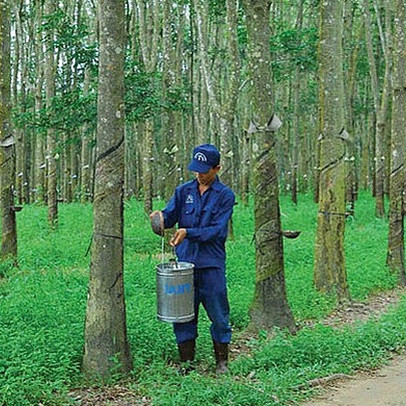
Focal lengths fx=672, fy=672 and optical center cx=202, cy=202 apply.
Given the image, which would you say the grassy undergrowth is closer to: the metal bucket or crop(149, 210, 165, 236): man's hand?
the metal bucket

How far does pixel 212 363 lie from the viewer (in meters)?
6.29

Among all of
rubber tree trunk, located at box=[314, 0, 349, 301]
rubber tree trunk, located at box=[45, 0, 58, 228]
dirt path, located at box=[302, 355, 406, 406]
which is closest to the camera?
dirt path, located at box=[302, 355, 406, 406]

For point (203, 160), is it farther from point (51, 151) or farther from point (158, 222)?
point (51, 151)

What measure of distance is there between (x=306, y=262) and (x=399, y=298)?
2.37 meters

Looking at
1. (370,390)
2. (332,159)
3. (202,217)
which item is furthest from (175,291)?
(332,159)

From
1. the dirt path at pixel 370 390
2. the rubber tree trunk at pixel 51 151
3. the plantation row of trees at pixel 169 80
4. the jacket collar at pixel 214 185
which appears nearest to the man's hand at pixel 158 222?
the jacket collar at pixel 214 185

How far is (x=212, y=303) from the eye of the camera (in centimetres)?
597

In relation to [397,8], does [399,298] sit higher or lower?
lower

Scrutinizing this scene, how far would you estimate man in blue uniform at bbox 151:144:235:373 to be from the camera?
233 inches

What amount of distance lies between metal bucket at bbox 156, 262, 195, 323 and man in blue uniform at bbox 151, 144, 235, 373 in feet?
0.76

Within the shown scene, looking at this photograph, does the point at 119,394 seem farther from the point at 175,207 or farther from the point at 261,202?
the point at 261,202

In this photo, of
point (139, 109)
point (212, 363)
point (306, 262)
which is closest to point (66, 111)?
point (139, 109)

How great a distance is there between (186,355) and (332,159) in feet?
14.3

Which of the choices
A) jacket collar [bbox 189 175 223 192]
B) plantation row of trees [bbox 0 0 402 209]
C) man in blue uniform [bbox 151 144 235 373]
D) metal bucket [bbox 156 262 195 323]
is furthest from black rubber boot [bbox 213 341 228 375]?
plantation row of trees [bbox 0 0 402 209]
